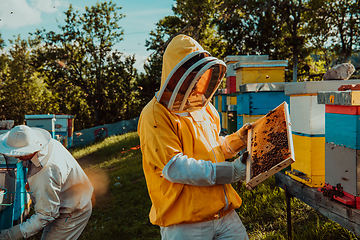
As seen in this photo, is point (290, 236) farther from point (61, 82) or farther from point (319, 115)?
point (61, 82)

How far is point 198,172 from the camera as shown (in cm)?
160

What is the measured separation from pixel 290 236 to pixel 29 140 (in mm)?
2770

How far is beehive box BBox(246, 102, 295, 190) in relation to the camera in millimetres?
1447

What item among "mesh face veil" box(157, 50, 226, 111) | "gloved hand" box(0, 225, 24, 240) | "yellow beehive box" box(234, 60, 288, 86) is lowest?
"gloved hand" box(0, 225, 24, 240)

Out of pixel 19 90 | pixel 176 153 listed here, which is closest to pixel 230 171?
pixel 176 153

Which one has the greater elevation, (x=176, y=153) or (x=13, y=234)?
(x=176, y=153)

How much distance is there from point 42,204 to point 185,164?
164cm

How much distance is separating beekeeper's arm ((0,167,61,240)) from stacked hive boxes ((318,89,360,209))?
2418mm

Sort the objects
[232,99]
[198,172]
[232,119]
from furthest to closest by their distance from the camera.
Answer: [232,99] < [232,119] < [198,172]

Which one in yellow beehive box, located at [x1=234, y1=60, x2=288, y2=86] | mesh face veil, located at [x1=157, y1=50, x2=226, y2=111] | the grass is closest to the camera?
mesh face veil, located at [x1=157, y1=50, x2=226, y2=111]

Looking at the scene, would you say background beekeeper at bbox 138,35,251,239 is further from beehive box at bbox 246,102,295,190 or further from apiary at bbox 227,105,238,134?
apiary at bbox 227,105,238,134

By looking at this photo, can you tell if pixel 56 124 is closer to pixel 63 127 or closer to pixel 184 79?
pixel 63 127

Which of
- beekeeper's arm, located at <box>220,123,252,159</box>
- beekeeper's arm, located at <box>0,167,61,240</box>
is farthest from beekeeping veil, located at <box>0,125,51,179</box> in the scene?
beekeeper's arm, located at <box>220,123,252,159</box>

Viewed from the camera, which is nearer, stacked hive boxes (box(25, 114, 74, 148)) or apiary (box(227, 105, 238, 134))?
apiary (box(227, 105, 238, 134))
